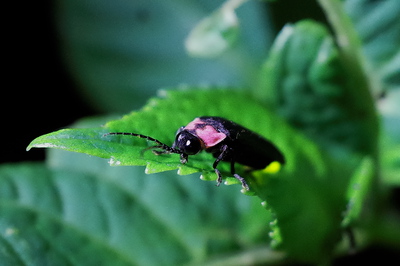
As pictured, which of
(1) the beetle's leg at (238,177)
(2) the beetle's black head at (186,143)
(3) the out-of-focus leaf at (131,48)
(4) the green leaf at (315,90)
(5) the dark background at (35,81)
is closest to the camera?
(1) the beetle's leg at (238,177)

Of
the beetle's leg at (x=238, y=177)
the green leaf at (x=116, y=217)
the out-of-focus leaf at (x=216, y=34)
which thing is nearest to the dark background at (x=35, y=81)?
the green leaf at (x=116, y=217)

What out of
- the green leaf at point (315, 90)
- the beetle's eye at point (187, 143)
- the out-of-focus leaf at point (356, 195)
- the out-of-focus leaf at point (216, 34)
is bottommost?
the out-of-focus leaf at point (356, 195)

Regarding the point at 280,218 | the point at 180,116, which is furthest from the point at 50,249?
the point at 280,218

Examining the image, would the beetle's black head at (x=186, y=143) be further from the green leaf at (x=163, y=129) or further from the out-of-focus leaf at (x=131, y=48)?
the out-of-focus leaf at (x=131, y=48)

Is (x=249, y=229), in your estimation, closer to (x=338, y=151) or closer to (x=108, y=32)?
(x=338, y=151)

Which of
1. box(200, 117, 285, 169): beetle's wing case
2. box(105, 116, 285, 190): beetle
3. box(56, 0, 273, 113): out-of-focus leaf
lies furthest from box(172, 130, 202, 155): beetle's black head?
box(56, 0, 273, 113): out-of-focus leaf

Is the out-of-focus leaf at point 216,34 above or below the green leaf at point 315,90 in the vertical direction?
above

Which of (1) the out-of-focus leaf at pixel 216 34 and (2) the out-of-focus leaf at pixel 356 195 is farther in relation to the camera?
(1) the out-of-focus leaf at pixel 216 34
